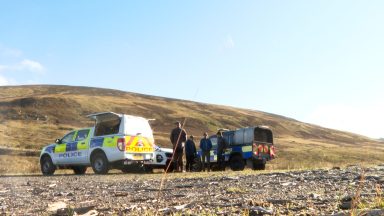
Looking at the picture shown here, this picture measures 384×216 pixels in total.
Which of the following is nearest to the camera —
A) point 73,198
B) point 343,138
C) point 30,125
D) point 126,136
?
point 73,198

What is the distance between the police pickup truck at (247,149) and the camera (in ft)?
64.4

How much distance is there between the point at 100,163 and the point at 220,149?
575 cm

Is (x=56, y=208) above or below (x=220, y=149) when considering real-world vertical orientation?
below

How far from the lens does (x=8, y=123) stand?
2206 inches

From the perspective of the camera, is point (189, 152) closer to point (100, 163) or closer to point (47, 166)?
point (100, 163)

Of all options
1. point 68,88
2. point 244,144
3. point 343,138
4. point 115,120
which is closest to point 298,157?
point 244,144

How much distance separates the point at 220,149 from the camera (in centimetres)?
1923

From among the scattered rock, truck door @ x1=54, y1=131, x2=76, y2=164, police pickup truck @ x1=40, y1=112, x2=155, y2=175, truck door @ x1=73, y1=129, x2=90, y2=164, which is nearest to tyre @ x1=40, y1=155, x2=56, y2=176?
police pickup truck @ x1=40, y1=112, x2=155, y2=175

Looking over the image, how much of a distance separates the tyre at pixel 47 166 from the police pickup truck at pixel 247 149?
254 inches

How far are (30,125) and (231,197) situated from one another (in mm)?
53654

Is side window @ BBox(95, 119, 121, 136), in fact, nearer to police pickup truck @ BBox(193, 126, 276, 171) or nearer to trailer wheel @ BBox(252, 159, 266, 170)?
police pickup truck @ BBox(193, 126, 276, 171)

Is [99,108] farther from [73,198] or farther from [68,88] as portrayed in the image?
[73,198]

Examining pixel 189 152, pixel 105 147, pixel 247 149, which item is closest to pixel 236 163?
pixel 247 149

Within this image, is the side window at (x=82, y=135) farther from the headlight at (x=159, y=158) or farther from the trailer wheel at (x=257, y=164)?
the trailer wheel at (x=257, y=164)
